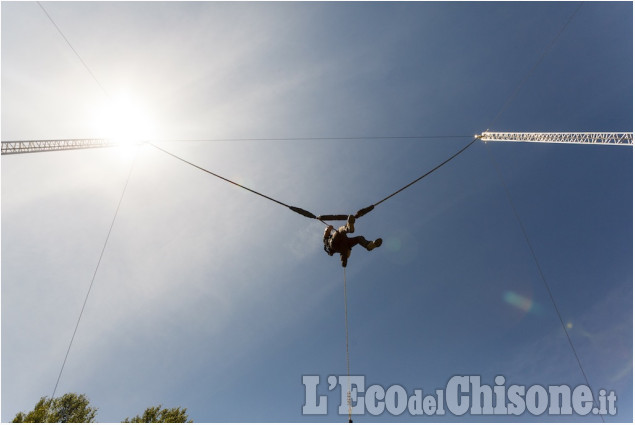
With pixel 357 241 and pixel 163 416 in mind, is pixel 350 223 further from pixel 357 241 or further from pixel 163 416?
pixel 163 416

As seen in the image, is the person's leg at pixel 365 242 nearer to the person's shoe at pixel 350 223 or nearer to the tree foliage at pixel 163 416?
the person's shoe at pixel 350 223

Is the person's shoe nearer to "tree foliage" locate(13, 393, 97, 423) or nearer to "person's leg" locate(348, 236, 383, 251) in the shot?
"person's leg" locate(348, 236, 383, 251)

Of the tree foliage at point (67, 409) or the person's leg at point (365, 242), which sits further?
the tree foliage at point (67, 409)

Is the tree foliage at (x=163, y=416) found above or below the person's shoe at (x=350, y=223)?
below

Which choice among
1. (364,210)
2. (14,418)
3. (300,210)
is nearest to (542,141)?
(364,210)

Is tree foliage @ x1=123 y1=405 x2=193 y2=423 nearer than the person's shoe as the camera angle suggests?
No

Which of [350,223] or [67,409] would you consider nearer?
[350,223]

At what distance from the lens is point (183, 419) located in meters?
24.1

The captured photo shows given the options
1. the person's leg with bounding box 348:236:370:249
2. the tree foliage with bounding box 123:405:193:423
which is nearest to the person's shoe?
the person's leg with bounding box 348:236:370:249

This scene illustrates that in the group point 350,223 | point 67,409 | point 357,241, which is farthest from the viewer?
point 67,409

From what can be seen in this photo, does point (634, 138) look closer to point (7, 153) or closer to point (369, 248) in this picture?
point (369, 248)

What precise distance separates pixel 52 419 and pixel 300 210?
27644 millimetres

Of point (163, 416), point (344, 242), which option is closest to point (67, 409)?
point (163, 416)

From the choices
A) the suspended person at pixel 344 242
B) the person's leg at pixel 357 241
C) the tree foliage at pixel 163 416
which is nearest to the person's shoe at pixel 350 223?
the suspended person at pixel 344 242
